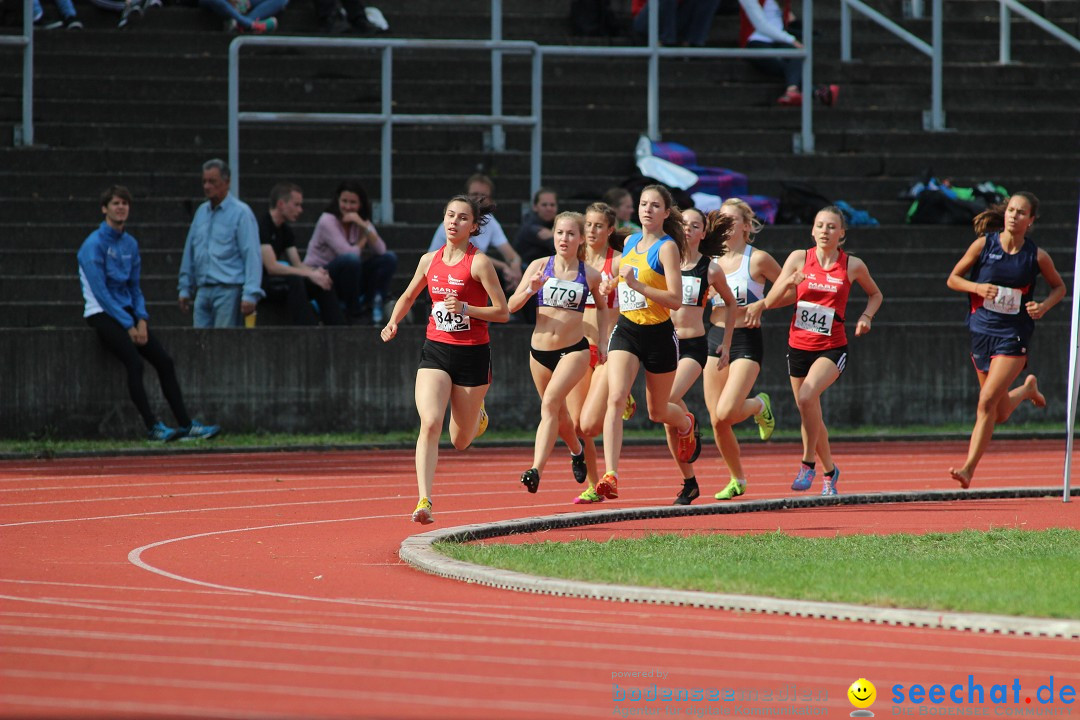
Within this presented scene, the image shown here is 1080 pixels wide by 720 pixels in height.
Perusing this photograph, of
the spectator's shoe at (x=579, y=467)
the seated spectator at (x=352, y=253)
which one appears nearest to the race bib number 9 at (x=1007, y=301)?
the spectator's shoe at (x=579, y=467)

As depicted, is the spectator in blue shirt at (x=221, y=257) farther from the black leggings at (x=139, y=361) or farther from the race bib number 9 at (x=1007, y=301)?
the race bib number 9 at (x=1007, y=301)

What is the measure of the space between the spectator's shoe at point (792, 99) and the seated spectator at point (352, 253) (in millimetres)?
8119

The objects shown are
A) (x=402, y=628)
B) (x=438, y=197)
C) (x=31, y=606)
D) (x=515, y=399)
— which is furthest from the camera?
(x=438, y=197)

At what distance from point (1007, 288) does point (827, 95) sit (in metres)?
11.6

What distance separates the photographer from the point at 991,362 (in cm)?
1373

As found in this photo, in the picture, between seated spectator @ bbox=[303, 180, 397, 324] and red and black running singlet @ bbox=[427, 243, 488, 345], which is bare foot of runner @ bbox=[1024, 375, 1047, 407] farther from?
seated spectator @ bbox=[303, 180, 397, 324]

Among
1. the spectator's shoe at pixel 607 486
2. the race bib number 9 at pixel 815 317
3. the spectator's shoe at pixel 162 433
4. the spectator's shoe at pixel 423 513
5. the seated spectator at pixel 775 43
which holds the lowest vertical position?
the spectator's shoe at pixel 162 433

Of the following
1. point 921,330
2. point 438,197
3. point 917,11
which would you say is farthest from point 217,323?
point 917,11

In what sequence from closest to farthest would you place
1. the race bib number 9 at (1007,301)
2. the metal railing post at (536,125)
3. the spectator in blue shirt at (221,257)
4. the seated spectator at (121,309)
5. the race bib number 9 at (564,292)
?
the race bib number 9 at (564,292) → the race bib number 9 at (1007,301) → the seated spectator at (121,309) → the spectator in blue shirt at (221,257) → the metal railing post at (536,125)

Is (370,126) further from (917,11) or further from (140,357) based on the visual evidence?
(917,11)

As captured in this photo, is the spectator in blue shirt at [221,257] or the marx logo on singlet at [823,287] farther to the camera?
the spectator in blue shirt at [221,257]

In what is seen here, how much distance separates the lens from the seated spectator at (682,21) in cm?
2461

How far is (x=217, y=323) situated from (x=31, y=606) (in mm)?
10303

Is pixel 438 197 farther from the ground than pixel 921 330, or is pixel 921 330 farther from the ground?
pixel 438 197
